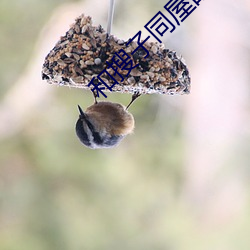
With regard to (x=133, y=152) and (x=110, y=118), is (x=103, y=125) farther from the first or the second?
(x=133, y=152)

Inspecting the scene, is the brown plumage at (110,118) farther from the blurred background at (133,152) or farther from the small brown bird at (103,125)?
the blurred background at (133,152)

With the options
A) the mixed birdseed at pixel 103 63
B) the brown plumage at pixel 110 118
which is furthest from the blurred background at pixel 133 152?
the mixed birdseed at pixel 103 63

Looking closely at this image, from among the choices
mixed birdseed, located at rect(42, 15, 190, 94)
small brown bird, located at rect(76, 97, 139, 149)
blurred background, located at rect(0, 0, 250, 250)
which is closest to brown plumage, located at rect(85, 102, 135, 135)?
small brown bird, located at rect(76, 97, 139, 149)

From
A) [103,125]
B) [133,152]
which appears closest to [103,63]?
[103,125]

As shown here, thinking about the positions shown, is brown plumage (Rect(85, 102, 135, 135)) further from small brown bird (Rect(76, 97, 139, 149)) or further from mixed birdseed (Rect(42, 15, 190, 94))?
mixed birdseed (Rect(42, 15, 190, 94))
